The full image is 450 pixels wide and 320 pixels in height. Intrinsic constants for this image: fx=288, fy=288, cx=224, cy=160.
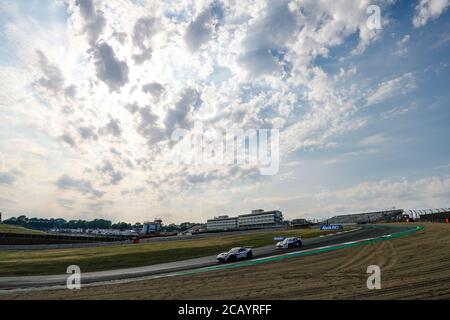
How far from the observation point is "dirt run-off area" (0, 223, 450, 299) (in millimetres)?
12289

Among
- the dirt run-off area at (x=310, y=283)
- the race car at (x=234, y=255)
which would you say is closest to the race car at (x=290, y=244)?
the race car at (x=234, y=255)

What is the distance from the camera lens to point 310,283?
14633 mm

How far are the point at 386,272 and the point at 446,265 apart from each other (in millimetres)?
3287

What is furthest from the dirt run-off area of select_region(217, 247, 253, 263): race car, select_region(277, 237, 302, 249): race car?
select_region(277, 237, 302, 249): race car

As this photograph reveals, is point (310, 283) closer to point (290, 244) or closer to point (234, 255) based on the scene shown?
point (234, 255)

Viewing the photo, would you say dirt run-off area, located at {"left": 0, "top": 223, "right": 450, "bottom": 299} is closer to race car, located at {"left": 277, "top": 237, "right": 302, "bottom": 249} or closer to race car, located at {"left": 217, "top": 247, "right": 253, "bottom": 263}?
race car, located at {"left": 217, "top": 247, "right": 253, "bottom": 263}

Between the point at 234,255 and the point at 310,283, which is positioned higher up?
the point at 310,283

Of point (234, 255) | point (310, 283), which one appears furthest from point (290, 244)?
point (310, 283)
